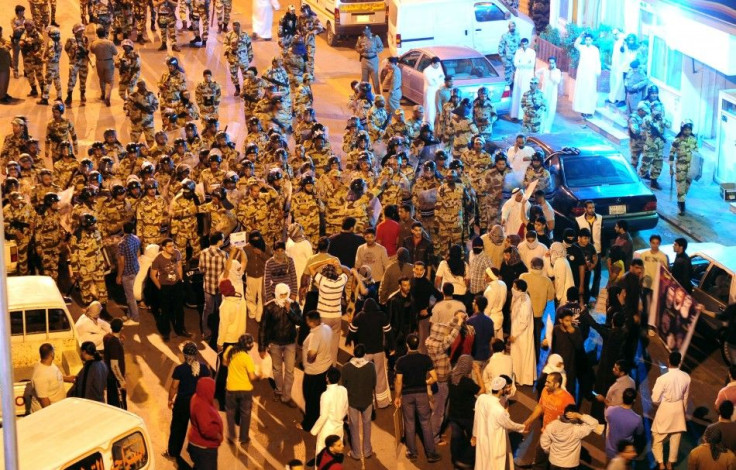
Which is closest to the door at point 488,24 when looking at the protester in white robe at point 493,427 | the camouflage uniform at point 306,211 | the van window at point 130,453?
the camouflage uniform at point 306,211

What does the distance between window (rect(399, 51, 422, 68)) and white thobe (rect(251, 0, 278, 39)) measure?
245 inches

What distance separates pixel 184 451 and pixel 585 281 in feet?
17.8

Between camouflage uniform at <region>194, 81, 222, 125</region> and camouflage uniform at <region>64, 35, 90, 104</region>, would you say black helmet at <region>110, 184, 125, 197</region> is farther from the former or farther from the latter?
camouflage uniform at <region>64, 35, 90, 104</region>

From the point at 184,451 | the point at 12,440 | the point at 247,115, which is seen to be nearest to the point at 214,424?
the point at 184,451

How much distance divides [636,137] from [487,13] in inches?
270

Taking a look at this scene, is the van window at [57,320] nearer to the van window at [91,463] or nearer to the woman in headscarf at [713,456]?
the van window at [91,463]

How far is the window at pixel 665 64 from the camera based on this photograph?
79.0ft

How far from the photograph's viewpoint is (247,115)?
23375 millimetres

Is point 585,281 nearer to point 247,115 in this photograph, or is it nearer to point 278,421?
point 278,421

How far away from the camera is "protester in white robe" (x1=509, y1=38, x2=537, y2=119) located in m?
24.8

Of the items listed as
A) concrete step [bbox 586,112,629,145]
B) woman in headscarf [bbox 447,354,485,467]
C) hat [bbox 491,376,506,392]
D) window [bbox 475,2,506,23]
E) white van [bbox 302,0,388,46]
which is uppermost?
window [bbox 475,2,506,23]

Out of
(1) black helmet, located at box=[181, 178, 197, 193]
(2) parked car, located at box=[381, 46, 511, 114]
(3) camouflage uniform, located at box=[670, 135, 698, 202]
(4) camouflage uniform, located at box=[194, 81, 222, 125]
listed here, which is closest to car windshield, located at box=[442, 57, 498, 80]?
(2) parked car, located at box=[381, 46, 511, 114]

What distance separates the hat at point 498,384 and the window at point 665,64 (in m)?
13.7

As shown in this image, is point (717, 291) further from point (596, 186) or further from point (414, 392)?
point (414, 392)
